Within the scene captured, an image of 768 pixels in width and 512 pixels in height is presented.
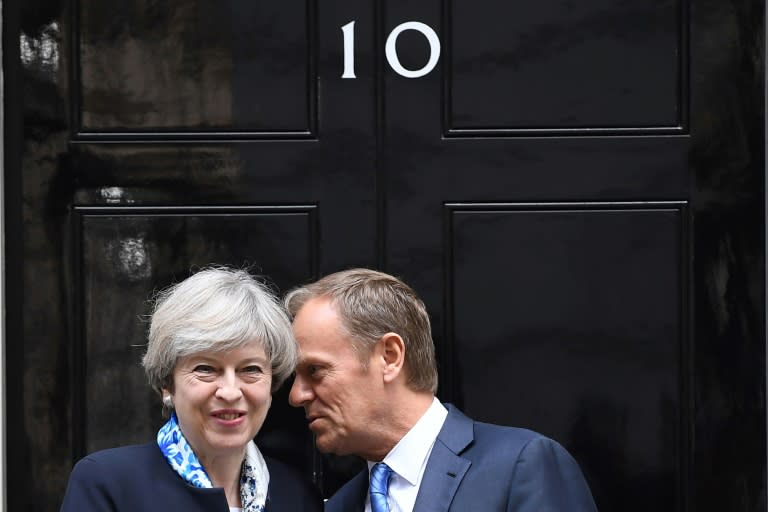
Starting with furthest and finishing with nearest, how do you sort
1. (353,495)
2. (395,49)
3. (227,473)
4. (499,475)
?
(395,49) < (353,495) < (499,475) < (227,473)

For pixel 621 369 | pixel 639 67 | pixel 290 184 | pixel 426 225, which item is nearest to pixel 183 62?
pixel 290 184

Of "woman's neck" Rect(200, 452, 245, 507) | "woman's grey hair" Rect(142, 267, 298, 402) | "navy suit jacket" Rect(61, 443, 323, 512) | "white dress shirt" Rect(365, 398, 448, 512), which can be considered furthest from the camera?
"white dress shirt" Rect(365, 398, 448, 512)

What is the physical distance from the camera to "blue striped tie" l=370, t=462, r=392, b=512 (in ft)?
10.6

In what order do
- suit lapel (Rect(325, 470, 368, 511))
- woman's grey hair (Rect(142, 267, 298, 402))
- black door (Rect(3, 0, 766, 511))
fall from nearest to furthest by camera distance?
woman's grey hair (Rect(142, 267, 298, 402)), suit lapel (Rect(325, 470, 368, 511)), black door (Rect(3, 0, 766, 511))

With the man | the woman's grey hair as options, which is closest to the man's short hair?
the man

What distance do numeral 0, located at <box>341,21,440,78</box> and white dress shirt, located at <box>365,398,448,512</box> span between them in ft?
3.67

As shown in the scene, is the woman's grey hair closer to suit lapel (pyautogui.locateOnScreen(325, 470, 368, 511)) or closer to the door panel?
suit lapel (pyautogui.locateOnScreen(325, 470, 368, 511))

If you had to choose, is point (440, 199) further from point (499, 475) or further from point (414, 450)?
point (499, 475)

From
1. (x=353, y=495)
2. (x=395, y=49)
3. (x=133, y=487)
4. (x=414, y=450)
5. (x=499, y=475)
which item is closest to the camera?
(x=133, y=487)

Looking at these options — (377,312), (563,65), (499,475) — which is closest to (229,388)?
(377,312)

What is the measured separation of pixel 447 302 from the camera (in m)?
3.75

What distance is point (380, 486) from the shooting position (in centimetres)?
326

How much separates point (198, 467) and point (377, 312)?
66 centimetres

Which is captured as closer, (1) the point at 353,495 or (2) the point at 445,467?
(2) the point at 445,467
